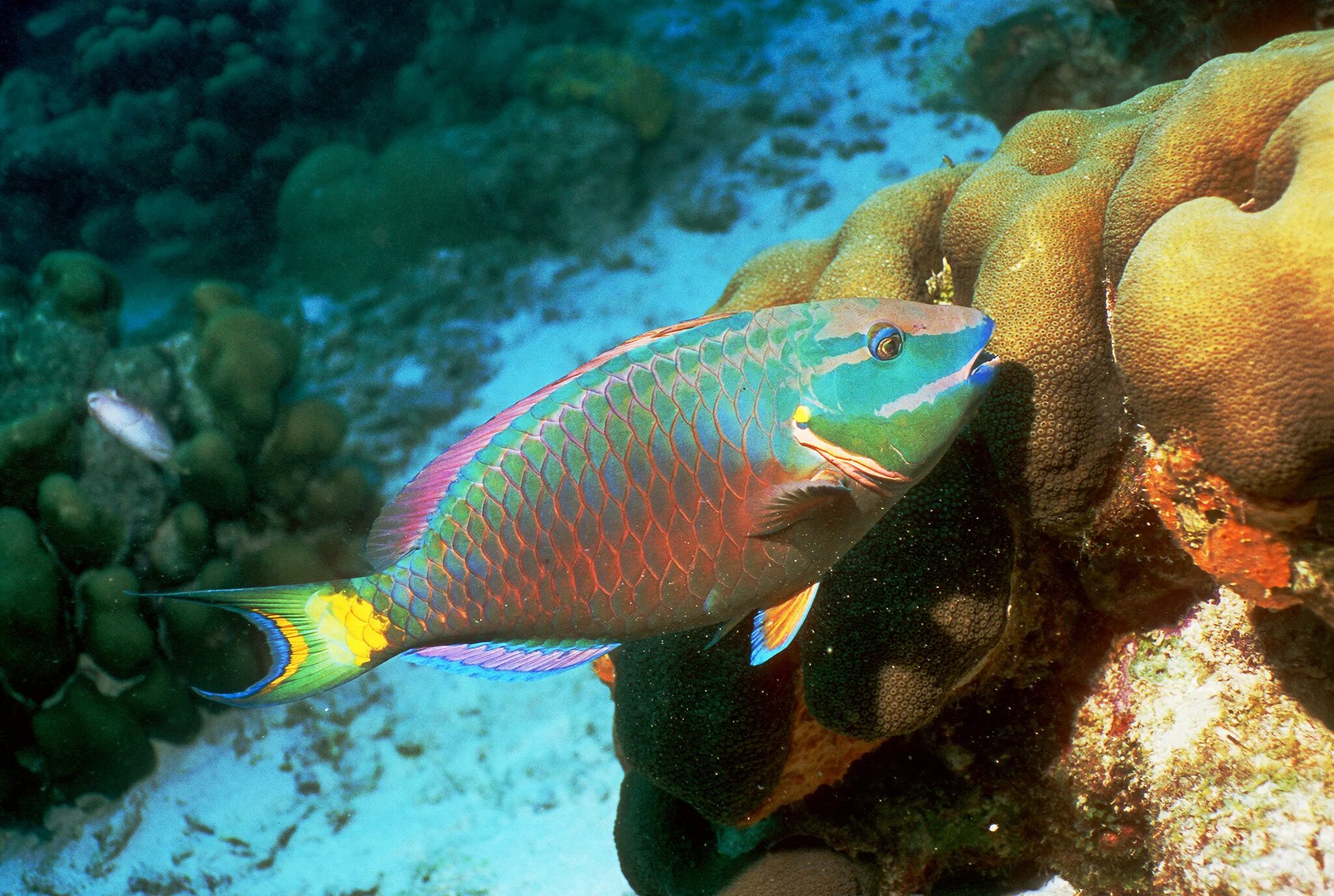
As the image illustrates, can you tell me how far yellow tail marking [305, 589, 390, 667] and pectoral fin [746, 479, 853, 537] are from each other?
954 millimetres

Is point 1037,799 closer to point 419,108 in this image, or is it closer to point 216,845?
point 216,845

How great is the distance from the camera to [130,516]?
6.37 m

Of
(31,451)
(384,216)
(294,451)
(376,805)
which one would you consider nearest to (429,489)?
(376,805)

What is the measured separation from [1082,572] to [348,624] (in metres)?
2.34

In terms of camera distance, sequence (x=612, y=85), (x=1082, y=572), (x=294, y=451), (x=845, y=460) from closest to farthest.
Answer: (x=845, y=460) < (x=1082, y=572) < (x=294, y=451) < (x=612, y=85)

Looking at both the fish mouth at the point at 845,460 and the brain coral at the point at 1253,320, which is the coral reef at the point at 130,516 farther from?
the brain coral at the point at 1253,320

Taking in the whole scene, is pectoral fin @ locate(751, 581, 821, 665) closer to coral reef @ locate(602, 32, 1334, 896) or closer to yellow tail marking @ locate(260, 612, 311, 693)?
coral reef @ locate(602, 32, 1334, 896)

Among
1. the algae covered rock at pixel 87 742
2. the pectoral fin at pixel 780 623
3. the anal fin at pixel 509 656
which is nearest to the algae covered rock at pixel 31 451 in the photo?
the algae covered rock at pixel 87 742

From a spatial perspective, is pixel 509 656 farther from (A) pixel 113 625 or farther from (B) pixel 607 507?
(A) pixel 113 625

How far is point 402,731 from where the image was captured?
593 cm

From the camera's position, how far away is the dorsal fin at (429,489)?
1.92 m

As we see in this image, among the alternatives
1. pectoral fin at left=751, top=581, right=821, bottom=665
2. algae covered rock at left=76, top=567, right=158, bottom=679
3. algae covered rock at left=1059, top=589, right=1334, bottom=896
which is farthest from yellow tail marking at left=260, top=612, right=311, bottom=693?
algae covered rock at left=76, top=567, right=158, bottom=679

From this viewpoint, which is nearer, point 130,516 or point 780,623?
point 780,623

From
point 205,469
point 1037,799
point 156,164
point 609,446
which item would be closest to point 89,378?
point 205,469
